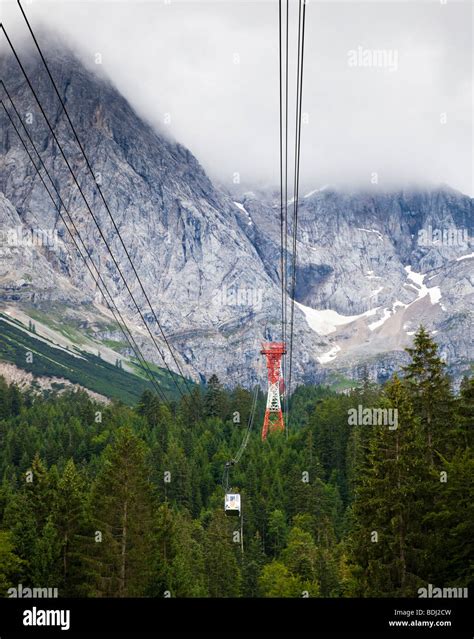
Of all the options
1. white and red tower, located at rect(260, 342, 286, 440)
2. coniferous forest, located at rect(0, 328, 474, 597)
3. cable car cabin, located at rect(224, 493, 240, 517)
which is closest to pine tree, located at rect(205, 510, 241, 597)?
coniferous forest, located at rect(0, 328, 474, 597)

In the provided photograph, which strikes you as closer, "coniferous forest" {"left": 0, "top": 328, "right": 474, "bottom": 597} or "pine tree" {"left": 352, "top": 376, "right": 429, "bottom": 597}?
"pine tree" {"left": 352, "top": 376, "right": 429, "bottom": 597}

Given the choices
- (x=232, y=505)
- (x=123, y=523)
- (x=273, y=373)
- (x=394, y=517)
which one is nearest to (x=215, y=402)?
(x=273, y=373)

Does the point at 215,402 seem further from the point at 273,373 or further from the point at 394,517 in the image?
the point at 394,517

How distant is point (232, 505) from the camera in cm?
8400

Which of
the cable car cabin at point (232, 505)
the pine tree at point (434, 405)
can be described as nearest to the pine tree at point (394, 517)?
the pine tree at point (434, 405)

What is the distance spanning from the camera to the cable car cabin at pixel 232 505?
83350 millimetres

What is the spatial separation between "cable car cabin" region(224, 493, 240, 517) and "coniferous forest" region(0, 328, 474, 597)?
1646 mm

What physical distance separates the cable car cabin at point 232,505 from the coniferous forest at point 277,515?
1646 millimetres

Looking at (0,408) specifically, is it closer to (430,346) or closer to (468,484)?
(430,346)

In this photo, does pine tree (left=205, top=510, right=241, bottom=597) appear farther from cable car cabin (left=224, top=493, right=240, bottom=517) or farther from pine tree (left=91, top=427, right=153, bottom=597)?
pine tree (left=91, top=427, right=153, bottom=597)

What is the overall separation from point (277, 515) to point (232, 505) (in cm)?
1681

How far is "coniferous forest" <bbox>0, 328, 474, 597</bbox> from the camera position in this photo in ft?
148
